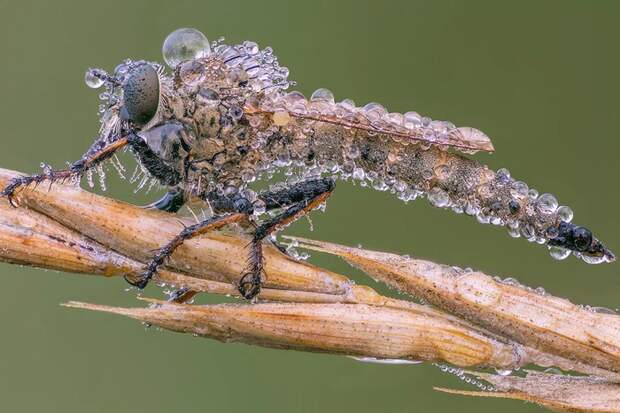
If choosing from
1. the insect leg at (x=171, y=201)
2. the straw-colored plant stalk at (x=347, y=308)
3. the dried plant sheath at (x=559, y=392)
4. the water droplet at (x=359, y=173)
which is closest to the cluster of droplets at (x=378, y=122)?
the water droplet at (x=359, y=173)

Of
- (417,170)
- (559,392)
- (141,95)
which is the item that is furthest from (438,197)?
(559,392)

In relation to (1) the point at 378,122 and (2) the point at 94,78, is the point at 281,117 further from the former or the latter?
(2) the point at 94,78

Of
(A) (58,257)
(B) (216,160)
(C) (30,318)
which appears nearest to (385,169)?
(B) (216,160)

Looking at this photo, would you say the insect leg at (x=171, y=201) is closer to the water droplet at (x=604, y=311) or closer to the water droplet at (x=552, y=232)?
the water droplet at (x=552, y=232)

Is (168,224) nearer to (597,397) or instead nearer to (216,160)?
(216,160)

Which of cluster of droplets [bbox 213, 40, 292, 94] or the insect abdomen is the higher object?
cluster of droplets [bbox 213, 40, 292, 94]

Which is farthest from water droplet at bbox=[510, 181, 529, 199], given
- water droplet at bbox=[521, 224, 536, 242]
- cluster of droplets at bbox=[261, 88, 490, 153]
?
cluster of droplets at bbox=[261, 88, 490, 153]

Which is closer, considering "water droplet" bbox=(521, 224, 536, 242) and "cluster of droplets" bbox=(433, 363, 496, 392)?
"cluster of droplets" bbox=(433, 363, 496, 392)

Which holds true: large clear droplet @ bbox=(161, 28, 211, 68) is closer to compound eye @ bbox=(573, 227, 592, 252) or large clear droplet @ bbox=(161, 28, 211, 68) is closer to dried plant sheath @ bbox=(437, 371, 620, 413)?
compound eye @ bbox=(573, 227, 592, 252)
